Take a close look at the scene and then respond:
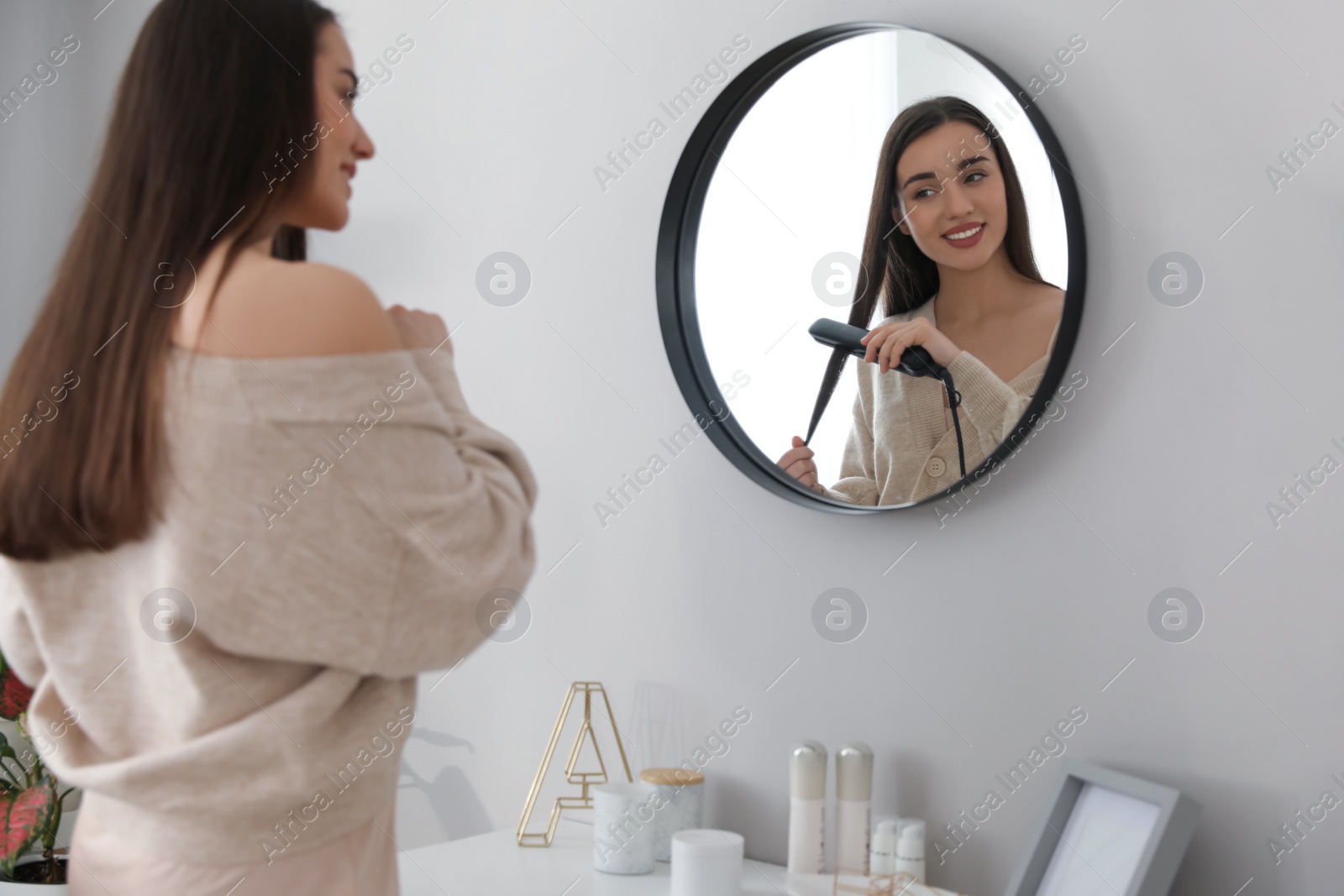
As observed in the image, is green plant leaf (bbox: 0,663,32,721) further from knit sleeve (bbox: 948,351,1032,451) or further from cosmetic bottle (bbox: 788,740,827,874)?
knit sleeve (bbox: 948,351,1032,451)

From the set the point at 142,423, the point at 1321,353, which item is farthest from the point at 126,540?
the point at 1321,353

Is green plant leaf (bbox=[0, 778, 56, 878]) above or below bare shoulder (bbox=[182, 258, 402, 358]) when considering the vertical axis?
below

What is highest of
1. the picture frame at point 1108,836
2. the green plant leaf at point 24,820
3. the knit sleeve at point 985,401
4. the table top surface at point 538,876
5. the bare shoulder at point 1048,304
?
the bare shoulder at point 1048,304

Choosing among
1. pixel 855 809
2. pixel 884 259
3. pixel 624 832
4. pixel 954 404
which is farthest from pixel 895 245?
pixel 624 832

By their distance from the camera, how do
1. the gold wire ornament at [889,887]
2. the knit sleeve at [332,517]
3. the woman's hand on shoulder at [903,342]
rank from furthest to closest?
the woman's hand on shoulder at [903,342], the gold wire ornament at [889,887], the knit sleeve at [332,517]

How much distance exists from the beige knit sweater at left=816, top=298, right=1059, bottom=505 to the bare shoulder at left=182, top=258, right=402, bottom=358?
0.67 metres

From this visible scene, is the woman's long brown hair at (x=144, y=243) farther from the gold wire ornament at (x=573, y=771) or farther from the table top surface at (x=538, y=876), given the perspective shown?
the gold wire ornament at (x=573, y=771)

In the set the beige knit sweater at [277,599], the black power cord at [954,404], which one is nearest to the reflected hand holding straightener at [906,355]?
the black power cord at [954,404]

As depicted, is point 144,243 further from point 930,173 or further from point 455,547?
point 930,173

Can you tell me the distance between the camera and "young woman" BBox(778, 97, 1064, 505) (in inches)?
40.9

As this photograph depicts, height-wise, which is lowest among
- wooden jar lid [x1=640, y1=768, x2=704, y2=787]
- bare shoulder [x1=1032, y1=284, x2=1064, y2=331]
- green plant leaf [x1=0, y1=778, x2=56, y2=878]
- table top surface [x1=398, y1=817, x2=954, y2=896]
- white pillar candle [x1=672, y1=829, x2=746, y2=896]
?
green plant leaf [x1=0, y1=778, x2=56, y2=878]

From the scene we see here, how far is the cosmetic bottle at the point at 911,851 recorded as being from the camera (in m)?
1.02

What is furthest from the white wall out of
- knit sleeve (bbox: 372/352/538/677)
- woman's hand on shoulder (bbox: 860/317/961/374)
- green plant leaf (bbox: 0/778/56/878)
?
knit sleeve (bbox: 372/352/538/677)

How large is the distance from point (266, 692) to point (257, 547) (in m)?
0.09
